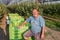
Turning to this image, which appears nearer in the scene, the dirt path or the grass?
the dirt path

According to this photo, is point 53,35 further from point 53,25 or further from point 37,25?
point 37,25

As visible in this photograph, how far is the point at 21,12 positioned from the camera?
1223 cm

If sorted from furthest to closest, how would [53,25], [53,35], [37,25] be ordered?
[53,25] → [53,35] → [37,25]

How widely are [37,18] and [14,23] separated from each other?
929 mm

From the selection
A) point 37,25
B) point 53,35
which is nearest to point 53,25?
point 53,35

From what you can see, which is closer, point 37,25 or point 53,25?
point 37,25

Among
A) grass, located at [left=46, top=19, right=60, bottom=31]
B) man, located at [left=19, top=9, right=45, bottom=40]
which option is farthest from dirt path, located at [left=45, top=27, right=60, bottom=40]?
man, located at [left=19, top=9, right=45, bottom=40]

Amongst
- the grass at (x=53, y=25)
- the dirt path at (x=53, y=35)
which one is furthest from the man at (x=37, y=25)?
the grass at (x=53, y=25)

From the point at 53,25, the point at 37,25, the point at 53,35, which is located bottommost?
the point at 53,25

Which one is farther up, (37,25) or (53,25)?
(37,25)

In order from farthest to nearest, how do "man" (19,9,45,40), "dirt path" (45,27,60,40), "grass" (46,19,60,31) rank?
"grass" (46,19,60,31), "dirt path" (45,27,60,40), "man" (19,9,45,40)

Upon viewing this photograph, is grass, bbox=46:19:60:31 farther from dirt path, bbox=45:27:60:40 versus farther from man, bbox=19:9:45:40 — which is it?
man, bbox=19:9:45:40

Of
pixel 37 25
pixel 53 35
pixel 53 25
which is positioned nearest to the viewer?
pixel 37 25

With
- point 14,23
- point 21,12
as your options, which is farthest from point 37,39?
point 21,12
